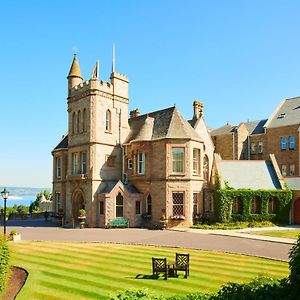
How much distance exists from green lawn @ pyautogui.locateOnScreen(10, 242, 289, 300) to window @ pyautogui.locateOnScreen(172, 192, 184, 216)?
13.5 m

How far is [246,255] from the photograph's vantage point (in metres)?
20.5

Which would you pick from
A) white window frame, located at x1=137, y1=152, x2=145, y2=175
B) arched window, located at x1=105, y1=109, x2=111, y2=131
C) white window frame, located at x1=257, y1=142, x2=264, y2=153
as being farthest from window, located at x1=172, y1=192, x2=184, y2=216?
white window frame, located at x1=257, y1=142, x2=264, y2=153

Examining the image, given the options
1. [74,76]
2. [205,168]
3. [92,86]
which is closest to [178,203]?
[205,168]

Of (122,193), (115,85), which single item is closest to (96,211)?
(122,193)

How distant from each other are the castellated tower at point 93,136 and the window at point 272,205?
58.2 feet

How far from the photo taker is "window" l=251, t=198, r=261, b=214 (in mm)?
39469

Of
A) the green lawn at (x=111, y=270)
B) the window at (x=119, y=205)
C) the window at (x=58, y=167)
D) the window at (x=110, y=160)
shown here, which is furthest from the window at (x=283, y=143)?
the green lawn at (x=111, y=270)

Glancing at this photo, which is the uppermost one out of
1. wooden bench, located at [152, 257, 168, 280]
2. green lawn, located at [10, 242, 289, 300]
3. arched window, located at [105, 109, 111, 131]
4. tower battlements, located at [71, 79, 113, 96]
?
tower battlements, located at [71, 79, 113, 96]

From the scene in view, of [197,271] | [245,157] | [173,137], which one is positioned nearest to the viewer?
[197,271]

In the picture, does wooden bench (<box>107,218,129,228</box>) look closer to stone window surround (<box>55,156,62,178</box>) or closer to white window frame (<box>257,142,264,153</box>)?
stone window surround (<box>55,156,62,178</box>)

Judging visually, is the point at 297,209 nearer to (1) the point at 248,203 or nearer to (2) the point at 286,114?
(1) the point at 248,203

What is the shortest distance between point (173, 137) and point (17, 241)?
18.6 metres

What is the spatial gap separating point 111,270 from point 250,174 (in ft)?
94.7

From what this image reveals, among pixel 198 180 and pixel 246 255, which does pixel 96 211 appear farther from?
pixel 246 255
